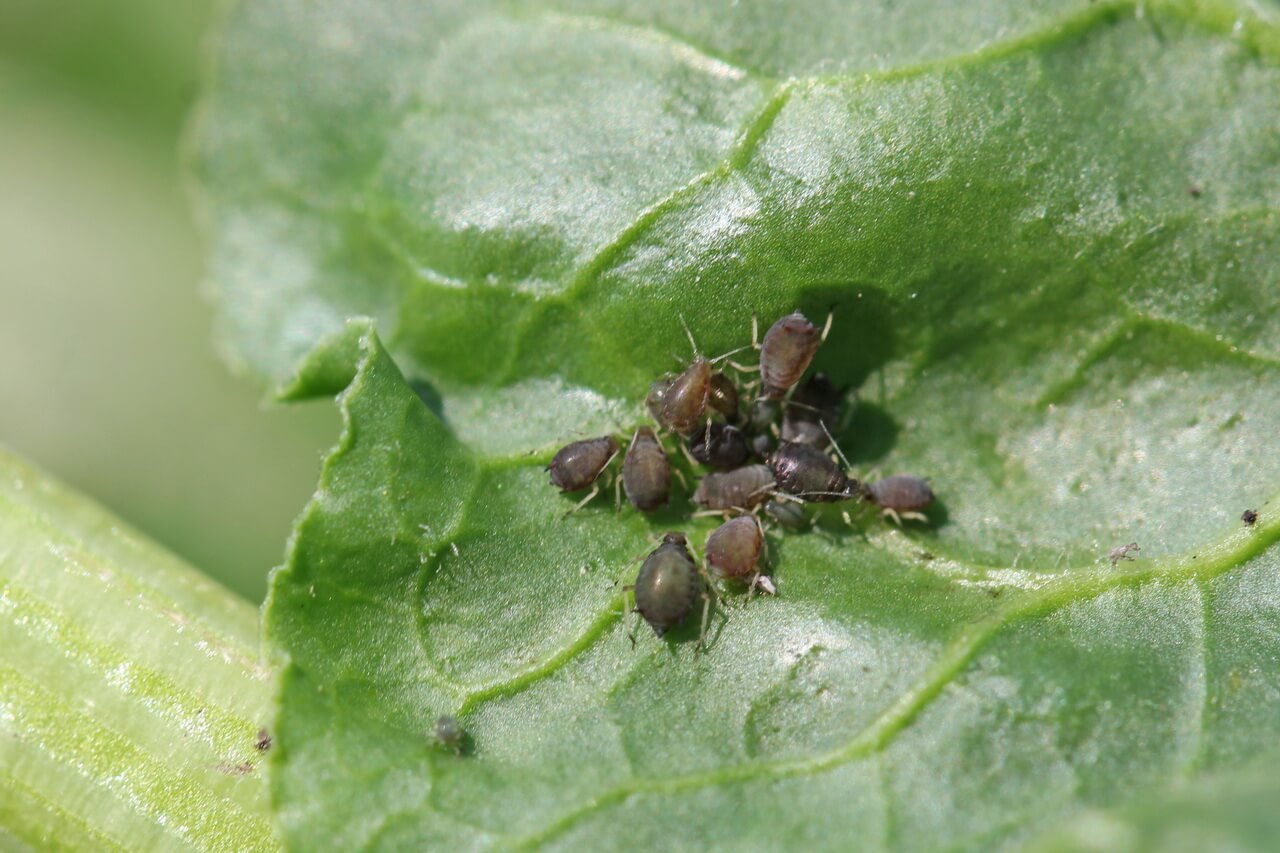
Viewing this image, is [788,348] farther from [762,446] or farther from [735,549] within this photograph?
[735,549]

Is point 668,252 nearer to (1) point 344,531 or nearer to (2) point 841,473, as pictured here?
(2) point 841,473

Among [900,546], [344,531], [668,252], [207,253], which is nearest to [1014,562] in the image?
[900,546]

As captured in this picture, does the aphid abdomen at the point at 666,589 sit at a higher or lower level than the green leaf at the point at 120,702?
higher

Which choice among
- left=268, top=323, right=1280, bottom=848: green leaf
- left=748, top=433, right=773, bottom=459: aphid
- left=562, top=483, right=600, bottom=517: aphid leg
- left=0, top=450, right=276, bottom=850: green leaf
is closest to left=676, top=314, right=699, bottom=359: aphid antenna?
left=748, top=433, right=773, bottom=459: aphid

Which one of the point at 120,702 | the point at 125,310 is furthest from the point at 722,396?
the point at 125,310

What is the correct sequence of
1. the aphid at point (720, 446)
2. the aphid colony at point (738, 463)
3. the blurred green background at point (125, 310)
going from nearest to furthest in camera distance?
the aphid colony at point (738, 463), the aphid at point (720, 446), the blurred green background at point (125, 310)

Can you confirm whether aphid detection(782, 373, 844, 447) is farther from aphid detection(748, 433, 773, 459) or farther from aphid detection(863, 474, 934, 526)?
aphid detection(863, 474, 934, 526)

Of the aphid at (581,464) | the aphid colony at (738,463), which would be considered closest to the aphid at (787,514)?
the aphid colony at (738,463)

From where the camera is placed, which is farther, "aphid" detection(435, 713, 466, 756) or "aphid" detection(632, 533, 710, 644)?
"aphid" detection(632, 533, 710, 644)

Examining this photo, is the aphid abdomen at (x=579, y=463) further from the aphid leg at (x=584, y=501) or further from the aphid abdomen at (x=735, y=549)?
the aphid abdomen at (x=735, y=549)
